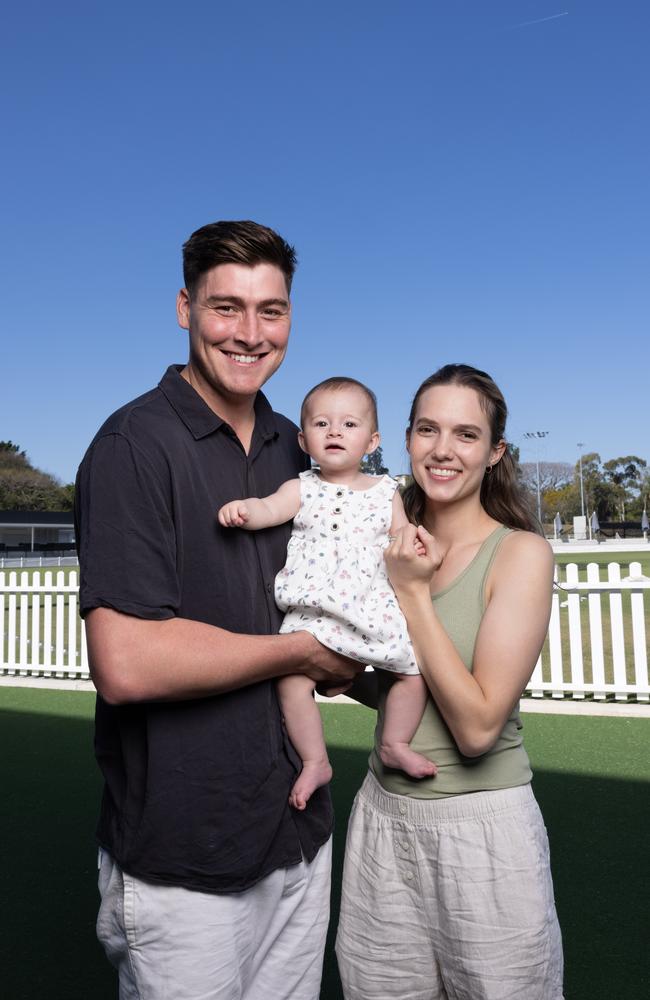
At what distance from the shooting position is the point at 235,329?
2.36m

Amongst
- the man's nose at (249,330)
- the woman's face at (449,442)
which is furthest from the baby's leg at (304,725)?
the man's nose at (249,330)

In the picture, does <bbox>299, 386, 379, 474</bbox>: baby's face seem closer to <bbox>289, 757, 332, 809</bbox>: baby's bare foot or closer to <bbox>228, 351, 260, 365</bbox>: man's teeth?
<bbox>228, 351, 260, 365</bbox>: man's teeth

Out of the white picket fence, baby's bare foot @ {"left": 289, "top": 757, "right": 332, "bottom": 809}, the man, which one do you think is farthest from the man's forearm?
the white picket fence

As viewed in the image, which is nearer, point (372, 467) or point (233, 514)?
point (233, 514)

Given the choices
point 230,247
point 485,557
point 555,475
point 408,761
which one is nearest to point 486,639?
point 485,557

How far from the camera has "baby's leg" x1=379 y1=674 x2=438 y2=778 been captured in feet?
7.45

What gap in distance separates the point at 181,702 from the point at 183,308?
1158 millimetres

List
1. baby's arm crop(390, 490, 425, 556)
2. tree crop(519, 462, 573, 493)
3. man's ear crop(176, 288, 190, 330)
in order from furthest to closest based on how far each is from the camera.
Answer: tree crop(519, 462, 573, 493) < baby's arm crop(390, 490, 425, 556) < man's ear crop(176, 288, 190, 330)

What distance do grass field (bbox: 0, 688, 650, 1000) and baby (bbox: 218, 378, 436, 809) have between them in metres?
2.05

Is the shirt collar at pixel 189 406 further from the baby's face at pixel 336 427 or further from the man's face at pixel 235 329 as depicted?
the baby's face at pixel 336 427

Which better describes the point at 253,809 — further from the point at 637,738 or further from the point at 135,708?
the point at 637,738

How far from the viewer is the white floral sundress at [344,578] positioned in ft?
7.98

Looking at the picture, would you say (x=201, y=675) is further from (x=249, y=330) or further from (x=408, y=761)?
(x=249, y=330)

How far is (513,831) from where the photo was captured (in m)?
2.20
